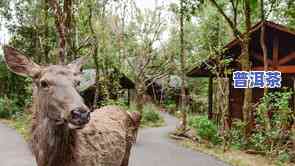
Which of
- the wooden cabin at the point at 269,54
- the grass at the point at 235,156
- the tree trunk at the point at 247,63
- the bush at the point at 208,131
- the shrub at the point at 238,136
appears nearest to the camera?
the grass at the point at 235,156

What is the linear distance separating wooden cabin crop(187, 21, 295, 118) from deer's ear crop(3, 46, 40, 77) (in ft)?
33.5

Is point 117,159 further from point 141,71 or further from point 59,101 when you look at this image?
point 141,71

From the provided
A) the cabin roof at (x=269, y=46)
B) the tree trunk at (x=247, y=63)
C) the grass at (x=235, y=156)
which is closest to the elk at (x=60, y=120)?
the grass at (x=235, y=156)

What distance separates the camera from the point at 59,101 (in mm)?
3604

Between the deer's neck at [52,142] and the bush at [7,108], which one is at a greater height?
the deer's neck at [52,142]

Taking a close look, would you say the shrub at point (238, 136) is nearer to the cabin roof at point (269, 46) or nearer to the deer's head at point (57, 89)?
the cabin roof at point (269, 46)

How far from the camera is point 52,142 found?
3.85 meters

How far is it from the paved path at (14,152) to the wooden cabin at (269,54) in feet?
25.0

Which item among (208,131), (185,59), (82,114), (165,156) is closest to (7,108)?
(185,59)

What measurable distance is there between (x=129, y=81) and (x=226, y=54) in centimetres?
1010

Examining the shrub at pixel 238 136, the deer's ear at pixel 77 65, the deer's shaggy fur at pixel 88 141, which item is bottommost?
the shrub at pixel 238 136

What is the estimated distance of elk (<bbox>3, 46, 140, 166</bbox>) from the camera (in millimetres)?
3531

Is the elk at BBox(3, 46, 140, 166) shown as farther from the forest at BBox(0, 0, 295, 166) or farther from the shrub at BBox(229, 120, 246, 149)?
the shrub at BBox(229, 120, 246, 149)

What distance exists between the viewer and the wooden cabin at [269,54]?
14.2 metres
